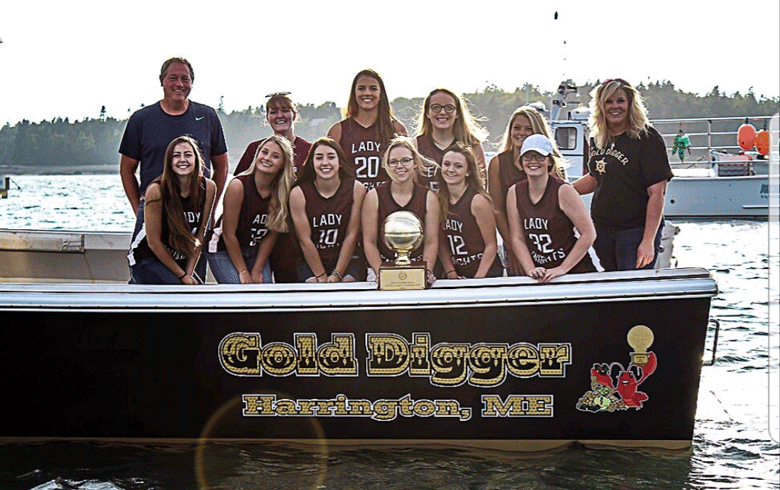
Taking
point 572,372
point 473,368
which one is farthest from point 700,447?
point 473,368

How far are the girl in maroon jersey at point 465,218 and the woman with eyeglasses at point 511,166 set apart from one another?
0.75ft

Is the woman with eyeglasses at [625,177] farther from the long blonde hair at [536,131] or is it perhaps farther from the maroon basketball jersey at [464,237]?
the maroon basketball jersey at [464,237]

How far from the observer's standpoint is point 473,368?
14.7ft

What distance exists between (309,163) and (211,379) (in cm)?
118

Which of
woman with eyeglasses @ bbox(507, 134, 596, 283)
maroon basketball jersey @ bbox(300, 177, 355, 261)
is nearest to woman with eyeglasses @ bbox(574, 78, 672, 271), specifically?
woman with eyeglasses @ bbox(507, 134, 596, 283)

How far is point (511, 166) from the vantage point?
516 centimetres

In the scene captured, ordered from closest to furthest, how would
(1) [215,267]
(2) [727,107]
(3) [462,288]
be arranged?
1. (3) [462,288]
2. (1) [215,267]
3. (2) [727,107]

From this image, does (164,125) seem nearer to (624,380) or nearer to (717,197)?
(624,380)

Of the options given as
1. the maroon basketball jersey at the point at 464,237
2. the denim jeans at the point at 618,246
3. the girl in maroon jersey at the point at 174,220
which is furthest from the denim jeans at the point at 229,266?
the denim jeans at the point at 618,246

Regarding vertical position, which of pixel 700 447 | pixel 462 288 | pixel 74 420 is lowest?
pixel 700 447

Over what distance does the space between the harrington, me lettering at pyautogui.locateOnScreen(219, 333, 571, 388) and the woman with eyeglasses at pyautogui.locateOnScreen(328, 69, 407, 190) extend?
1.06 m

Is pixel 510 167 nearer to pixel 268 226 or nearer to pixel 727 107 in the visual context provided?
pixel 268 226

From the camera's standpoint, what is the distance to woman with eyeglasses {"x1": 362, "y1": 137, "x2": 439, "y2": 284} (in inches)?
187

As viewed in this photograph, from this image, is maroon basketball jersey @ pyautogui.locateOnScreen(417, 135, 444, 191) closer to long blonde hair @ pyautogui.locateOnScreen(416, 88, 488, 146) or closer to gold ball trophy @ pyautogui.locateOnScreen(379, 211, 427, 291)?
long blonde hair @ pyautogui.locateOnScreen(416, 88, 488, 146)
